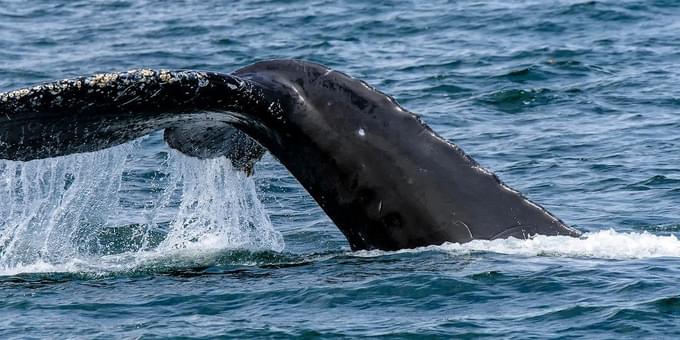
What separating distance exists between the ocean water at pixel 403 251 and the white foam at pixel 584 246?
0.07 ft

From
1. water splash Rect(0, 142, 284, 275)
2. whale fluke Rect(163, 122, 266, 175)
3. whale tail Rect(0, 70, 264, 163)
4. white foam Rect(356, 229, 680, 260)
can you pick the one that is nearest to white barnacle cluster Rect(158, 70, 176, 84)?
whale tail Rect(0, 70, 264, 163)

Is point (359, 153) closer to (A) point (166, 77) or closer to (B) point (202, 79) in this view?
(B) point (202, 79)

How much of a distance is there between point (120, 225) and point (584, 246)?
4.70 metres

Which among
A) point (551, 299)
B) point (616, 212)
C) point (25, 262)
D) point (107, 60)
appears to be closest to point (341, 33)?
point (107, 60)

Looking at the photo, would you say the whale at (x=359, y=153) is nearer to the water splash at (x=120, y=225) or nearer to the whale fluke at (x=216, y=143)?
the whale fluke at (x=216, y=143)

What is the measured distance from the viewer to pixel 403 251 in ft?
30.0

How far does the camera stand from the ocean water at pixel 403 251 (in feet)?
29.1

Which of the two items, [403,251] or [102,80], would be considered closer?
[102,80]

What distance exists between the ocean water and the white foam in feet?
0.07

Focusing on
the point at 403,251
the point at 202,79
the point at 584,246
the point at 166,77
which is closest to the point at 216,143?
the point at 202,79

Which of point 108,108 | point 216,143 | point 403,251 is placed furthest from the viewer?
point 216,143

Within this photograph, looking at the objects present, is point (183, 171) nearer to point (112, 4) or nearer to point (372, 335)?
point (372, 335)

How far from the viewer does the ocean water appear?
886cm

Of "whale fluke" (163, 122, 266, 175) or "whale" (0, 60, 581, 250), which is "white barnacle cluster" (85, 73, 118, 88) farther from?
"whale fluke" (163, 122, 266, 175)
